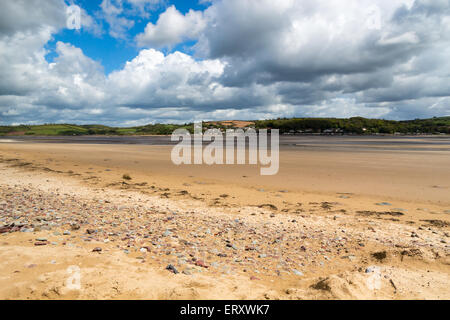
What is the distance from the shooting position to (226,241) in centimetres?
659

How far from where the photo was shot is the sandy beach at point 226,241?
4.21m

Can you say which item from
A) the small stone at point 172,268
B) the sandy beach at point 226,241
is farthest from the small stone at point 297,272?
the small stone at point 172,268

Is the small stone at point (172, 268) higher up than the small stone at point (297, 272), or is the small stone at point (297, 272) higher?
the small stone at point (172, 268)

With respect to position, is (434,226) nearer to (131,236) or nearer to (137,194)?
(131,236)

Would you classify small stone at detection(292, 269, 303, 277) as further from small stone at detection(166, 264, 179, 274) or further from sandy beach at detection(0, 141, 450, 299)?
small stone at detection(166, 264, 179, 274)

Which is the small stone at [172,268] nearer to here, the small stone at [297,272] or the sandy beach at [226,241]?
the sandy beach at [226,241]

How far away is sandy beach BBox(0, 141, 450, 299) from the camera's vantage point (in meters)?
4.21

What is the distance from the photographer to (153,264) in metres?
5.10

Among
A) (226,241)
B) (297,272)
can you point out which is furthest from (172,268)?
(297,272)

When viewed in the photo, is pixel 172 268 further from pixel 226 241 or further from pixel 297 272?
pixel 297 272

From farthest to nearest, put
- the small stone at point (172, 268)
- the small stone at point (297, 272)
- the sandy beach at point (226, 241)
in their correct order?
the small stone at point (297, 272) < the small stone at point (172, 268) < the sandy beach at point (226, 241)

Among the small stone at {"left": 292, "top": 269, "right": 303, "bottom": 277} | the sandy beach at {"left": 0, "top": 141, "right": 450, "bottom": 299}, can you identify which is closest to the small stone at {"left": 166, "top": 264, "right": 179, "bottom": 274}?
the sandy beach at {"left": 0, "top": 141, "right": 450, "bottom": 299}
